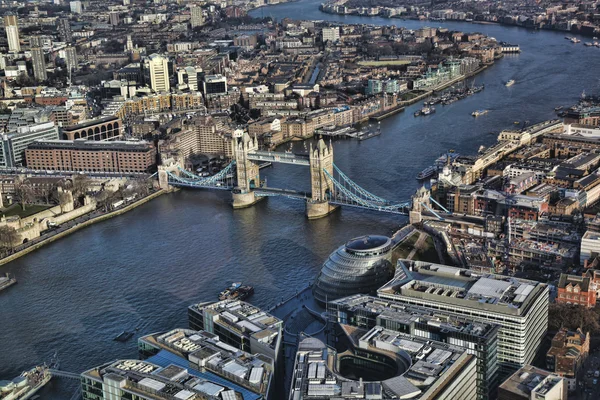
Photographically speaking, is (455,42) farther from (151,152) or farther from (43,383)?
(43,383)

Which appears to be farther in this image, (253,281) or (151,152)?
(151,152)

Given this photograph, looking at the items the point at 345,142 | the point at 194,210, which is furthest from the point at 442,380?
the point at 345,142

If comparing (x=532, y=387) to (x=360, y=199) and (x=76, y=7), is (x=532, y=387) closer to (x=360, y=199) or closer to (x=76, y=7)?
(x=360, y=199)

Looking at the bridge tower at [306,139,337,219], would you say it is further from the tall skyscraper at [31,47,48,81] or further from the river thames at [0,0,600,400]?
the tall skyscraper at [31,47,48,81]

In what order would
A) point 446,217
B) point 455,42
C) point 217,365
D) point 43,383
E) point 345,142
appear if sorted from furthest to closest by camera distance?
point 455,42 < point 345,142 < point 446,217 < point 43,383 < point 217,365

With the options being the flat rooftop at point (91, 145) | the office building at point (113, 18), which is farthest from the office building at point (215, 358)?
the office building at point (113, 18)

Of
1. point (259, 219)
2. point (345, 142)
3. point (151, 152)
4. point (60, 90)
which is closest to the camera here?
point (259, 219)

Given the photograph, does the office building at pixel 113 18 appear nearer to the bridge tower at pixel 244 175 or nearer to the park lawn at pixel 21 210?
the park lawn at pixel 21 210
